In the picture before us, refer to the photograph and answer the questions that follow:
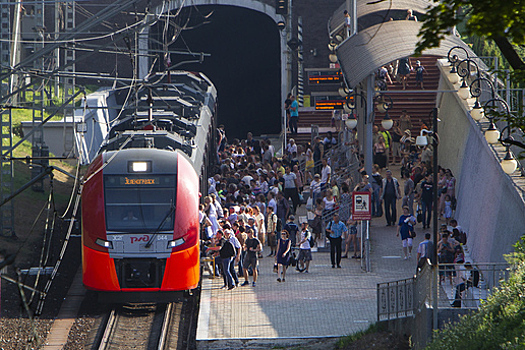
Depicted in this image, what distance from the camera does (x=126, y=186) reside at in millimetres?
17203

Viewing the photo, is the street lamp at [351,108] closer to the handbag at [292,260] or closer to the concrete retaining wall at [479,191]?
the concrete retaining wall at [479,191]

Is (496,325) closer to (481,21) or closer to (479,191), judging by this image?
(481,21)

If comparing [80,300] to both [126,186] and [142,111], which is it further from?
[142,111]

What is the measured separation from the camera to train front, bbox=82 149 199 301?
55.4ft

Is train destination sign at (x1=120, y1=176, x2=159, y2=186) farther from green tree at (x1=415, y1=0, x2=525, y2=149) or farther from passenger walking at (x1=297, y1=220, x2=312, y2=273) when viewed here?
green tree at (x1=415, y1=0, x2=525, y2=149)

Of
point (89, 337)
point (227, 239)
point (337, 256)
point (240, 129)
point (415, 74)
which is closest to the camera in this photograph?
point (89, 337)

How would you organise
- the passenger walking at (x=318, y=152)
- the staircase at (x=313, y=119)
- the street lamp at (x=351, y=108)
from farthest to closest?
1. the staircase at (x=313, y=119)
2. the passenger walking at (x=318, y=152)
3. the street lamp at (x=351, y=108)

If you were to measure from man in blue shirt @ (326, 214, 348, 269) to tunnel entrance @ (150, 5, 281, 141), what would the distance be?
2345 centimetres

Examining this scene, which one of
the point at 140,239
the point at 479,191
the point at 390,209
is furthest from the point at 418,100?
the point at 140,239

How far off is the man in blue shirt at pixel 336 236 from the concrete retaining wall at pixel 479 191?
2973 mm

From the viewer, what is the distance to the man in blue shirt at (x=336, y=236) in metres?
20.2

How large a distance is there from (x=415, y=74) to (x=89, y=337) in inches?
659

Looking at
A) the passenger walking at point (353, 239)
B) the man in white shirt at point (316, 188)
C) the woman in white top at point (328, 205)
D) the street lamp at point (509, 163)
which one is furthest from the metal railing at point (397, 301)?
the man in white shirt at point (316, 188)

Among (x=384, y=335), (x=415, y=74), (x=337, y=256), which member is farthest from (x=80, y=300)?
(x=415, y=74)
